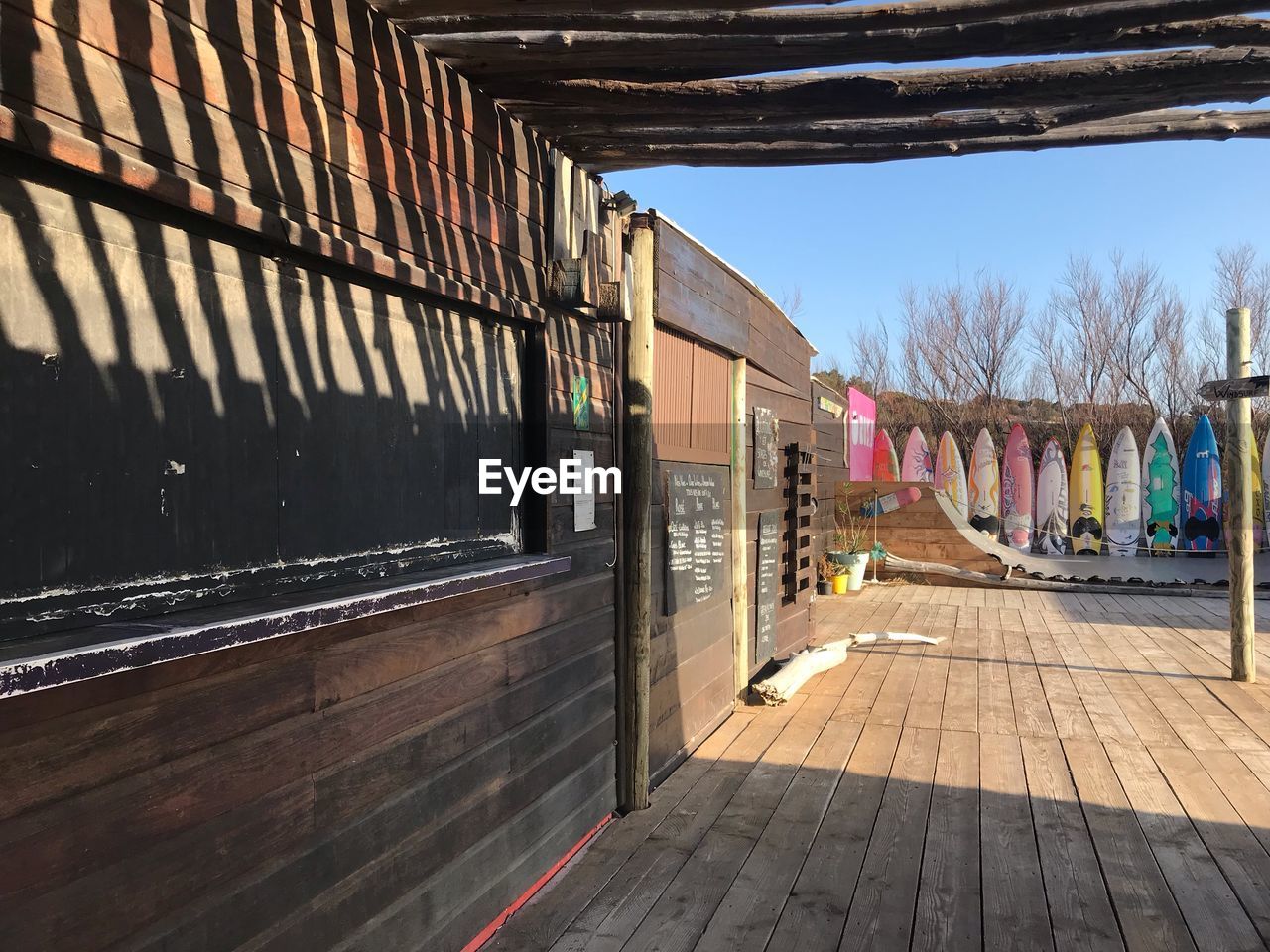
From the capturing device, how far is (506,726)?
2.59 meters

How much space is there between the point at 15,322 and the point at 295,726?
897mm

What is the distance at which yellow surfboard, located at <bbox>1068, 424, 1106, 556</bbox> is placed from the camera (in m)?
13.5

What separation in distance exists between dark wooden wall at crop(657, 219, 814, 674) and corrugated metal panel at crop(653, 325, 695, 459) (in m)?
0.09

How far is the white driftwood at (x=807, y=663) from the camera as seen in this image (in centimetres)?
510

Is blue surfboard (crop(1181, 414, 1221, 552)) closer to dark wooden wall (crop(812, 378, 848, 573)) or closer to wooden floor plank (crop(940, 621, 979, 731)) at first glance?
dark wooden wall (crop(812, 378, 848, 573))

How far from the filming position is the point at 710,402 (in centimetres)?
463

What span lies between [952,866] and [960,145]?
2.27 meters

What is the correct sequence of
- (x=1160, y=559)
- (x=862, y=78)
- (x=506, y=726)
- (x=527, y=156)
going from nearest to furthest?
(x=862, y=78), (x=506, y=726), (x=527, y=156), (x=1160, y=559)

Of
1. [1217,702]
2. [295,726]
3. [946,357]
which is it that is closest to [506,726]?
[295,726]

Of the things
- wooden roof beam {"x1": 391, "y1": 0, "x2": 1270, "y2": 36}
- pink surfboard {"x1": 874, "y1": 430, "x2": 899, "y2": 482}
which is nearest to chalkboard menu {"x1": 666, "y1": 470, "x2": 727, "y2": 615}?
wooden roof beam {"x1": 391, "y1": 0, "x2": 1270, "y2": 36}

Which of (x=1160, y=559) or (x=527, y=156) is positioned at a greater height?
(x=527, y=156)

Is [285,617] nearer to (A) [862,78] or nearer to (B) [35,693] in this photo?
(B) [35,693]

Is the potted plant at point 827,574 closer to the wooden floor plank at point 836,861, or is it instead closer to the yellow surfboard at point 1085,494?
the yellow surfboard at point 1085,494

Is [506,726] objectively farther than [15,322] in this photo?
Yes
